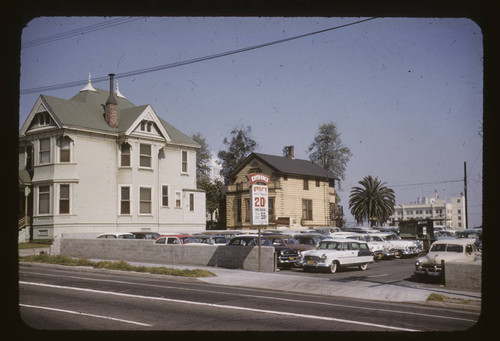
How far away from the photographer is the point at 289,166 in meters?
56.7

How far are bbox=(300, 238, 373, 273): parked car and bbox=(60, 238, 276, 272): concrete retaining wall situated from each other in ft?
5.99

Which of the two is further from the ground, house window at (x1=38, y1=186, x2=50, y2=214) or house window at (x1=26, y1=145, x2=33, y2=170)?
house window at (x1=26, y1=145, x2=33, y2=170)

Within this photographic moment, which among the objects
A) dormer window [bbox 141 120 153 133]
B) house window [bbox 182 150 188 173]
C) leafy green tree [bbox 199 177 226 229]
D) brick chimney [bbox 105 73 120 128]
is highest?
brick chimney [bbox 105 73 120 128]

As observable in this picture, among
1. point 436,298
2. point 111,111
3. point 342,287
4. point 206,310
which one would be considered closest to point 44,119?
point 111,111

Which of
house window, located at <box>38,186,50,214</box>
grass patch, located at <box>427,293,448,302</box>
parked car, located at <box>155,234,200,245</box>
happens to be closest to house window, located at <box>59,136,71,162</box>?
house window, located at <box>38,186,50,214</box>

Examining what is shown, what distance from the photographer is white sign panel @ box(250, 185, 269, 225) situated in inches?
909

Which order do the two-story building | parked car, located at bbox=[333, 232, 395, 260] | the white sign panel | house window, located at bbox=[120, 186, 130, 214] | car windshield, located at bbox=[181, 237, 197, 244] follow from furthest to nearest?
the two-story building < house window, located at bbox=[120, 186, 130, 214] < parked car, located at bbox=[333, 232, 395, 260] < car windshield, located at bbox=[181, 237, 197, 244] < the white sign panel

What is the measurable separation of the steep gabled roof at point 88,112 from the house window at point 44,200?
471 centimetres

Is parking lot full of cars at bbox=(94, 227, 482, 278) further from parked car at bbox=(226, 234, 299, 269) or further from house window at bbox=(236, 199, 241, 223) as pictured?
house window at bbox=(236, 199, 241, 223)

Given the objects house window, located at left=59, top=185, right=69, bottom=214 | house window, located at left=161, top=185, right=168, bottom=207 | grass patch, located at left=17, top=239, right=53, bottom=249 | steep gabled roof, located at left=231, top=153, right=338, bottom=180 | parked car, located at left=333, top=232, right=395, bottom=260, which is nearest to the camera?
grass patch, located at left=17, top=239, right=53, bottom=249

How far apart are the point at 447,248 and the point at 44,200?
86.6ft
